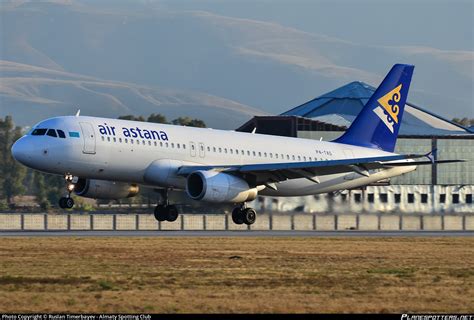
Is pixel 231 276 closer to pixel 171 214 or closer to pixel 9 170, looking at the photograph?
pixel 171 214

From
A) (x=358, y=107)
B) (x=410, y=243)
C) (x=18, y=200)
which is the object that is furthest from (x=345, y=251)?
(x=18, y=200)

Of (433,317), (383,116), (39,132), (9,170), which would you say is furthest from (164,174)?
(9,170)

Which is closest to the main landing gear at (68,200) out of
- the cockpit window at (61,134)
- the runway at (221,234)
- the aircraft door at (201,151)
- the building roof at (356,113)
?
the runway at (221,234)

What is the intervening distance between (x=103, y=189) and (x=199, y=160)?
14.5ft

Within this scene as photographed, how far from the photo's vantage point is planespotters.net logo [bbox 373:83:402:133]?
60.7 m

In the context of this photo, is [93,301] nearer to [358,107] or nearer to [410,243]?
[410,243]

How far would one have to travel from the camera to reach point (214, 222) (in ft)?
187

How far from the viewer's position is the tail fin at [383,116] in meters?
60.2

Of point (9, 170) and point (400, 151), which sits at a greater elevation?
point (400, 151)

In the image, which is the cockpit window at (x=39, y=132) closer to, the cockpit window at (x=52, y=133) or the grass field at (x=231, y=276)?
the cockpit window at (x=52, y=133)

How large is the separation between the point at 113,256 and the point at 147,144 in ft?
46.4

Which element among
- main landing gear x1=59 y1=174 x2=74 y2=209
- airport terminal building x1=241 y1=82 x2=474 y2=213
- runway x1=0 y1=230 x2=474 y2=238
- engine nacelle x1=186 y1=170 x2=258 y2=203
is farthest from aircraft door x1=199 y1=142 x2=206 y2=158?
main landing gear x1=59 y1=174 x2=74 y2=209

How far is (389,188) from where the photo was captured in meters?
65.8

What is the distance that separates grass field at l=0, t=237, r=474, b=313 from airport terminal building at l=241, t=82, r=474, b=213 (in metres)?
13.4
